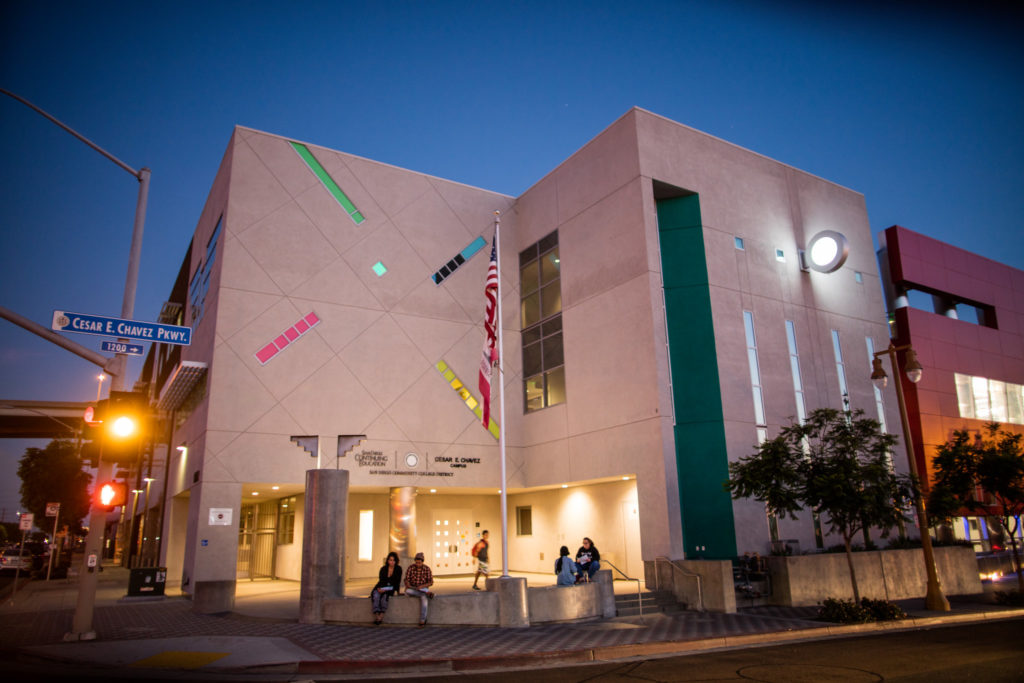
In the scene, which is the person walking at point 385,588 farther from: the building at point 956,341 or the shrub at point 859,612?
the building at point 956,341

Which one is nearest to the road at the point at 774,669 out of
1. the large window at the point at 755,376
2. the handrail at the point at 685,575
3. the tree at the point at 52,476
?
the handrail at the point at 685,575

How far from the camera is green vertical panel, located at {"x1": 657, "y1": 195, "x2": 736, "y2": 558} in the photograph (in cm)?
2089

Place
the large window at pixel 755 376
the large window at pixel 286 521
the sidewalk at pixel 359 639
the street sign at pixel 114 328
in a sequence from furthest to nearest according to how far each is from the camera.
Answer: the large window at pixel 286 521
the large window at pixel 755 376
the street sign at pixel 114 328
the sidewalk at pixel 359 639

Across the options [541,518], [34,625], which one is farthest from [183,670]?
[541,518]

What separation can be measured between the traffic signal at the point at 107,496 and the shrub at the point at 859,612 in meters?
15.7

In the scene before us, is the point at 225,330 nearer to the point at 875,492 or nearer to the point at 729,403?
the point at 729,403

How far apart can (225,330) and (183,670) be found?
583 inches

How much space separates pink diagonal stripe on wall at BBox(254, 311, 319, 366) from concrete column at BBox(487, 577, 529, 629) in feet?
43.5

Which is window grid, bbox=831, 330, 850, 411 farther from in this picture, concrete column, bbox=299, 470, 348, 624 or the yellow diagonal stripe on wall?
concrete column, bbox=299, 470, 348, 624

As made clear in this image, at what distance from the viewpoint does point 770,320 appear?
79.5 feet

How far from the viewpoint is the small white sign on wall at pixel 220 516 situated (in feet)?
71.4

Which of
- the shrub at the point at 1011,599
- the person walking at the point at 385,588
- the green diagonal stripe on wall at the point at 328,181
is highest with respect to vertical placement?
the green diagonal stripe on wall at the point at 328,181

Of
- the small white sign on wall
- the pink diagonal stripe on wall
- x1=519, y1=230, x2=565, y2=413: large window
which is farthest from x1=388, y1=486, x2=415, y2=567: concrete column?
the pink diagonal stripe on wall

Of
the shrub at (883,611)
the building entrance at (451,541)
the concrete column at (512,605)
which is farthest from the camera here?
the building entrance at (451,541)
